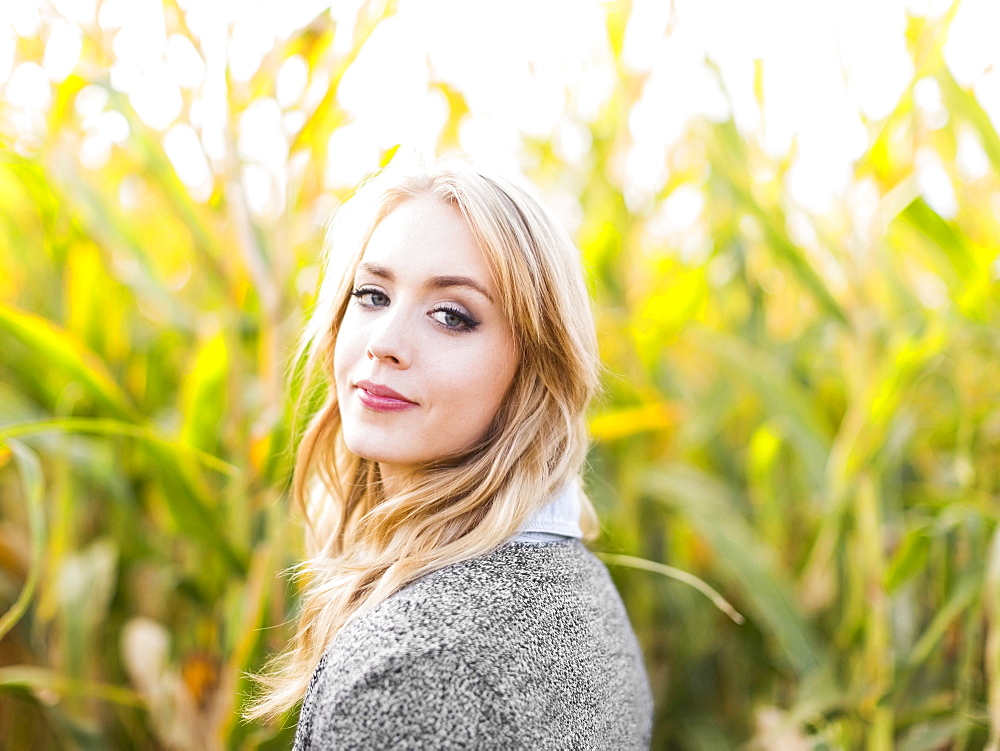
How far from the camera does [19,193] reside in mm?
1120

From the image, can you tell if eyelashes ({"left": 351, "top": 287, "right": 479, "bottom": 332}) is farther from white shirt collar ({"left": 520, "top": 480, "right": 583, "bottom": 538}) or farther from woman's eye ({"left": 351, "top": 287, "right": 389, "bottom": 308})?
white shirt collar ({"left": 520, "top": 480, "right": 583, "bottom": 538})

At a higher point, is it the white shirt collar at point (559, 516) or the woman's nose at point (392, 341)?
the woman's nose at point (392, 341)

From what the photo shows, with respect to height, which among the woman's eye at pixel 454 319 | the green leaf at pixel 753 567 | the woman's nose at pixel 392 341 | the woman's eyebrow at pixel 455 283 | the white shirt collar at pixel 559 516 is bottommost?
the green leaf at pixel 753 567

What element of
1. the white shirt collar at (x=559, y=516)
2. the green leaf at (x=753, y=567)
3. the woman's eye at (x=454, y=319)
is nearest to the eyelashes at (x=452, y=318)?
the woman's eye at (x=454, y=319)

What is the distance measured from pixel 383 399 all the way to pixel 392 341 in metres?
0.04

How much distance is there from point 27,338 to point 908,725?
1.04m

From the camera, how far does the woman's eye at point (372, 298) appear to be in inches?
23.5

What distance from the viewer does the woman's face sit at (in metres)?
0.56

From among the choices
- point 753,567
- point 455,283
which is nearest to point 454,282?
point 455,283

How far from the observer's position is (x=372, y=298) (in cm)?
60

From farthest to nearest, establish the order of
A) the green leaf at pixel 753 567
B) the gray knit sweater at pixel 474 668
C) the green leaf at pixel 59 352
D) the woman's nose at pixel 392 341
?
the green leaf at pixel 753 567
the green leaf at pixel 59 352
the woman's nose at pixel 392 341
the gray knit sweater at pixel 474 668

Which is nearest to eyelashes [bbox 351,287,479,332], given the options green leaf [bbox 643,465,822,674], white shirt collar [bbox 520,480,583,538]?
white shirt collar [bbox 520,480,583,538]

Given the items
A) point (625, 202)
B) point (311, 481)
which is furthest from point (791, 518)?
point (311, 481)

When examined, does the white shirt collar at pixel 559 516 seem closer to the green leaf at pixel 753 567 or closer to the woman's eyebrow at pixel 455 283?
the woman's eyebrow at pixel 455 283
